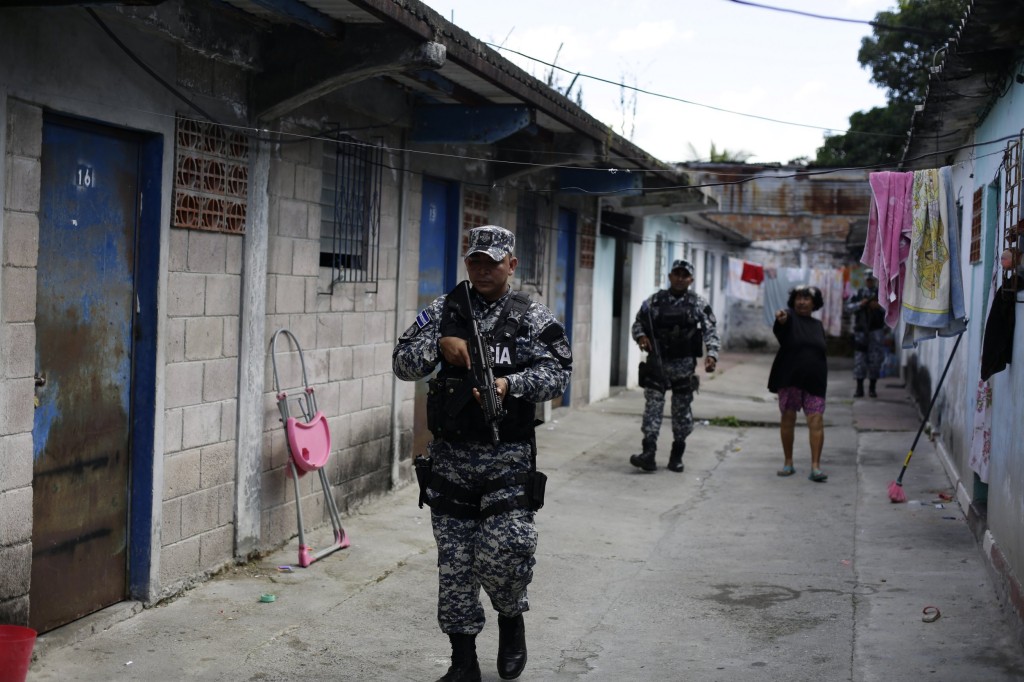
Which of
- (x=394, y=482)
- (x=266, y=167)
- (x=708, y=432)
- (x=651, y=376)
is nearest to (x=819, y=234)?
(x=708, y=432)

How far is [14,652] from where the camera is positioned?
151 inches

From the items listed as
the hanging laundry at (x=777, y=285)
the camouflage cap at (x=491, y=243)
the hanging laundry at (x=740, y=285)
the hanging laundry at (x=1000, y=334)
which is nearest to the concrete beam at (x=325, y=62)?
the camouflage cap at (x=491, y=243)

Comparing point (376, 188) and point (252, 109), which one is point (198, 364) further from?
point (376, 188)

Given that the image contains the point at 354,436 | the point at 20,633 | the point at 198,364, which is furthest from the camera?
the point at 354,436

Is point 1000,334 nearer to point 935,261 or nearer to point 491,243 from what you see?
point 935,261

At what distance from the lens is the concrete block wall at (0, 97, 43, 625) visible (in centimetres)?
429

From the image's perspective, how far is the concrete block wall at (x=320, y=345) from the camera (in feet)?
21.2

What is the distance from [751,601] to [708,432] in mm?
6749

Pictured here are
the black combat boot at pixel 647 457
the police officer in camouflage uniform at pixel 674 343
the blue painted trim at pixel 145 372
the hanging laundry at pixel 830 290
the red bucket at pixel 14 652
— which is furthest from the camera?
the hanging laundry at pixel 830 290

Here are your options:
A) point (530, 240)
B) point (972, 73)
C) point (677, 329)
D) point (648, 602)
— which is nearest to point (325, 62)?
point (648, 602)

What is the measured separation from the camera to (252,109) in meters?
6.07

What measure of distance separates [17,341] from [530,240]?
7.61m

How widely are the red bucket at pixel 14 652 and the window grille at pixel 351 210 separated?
3.47 meters

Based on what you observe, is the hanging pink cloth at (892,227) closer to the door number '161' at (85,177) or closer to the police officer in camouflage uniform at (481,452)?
the police officer in camouflage uniform at (481,452)
